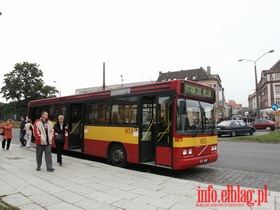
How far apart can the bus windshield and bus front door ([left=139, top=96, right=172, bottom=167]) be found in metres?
0.32

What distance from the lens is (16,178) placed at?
7.07m

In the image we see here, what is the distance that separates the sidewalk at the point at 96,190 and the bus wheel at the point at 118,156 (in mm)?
921

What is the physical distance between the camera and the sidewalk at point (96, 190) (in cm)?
499

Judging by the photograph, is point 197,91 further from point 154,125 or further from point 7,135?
point 7,135

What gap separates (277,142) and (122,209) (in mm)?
16859

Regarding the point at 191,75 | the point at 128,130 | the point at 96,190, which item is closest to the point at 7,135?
the point at 128,130

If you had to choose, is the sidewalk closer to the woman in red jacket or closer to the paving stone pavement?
the paving stone pavement

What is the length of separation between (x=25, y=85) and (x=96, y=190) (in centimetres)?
7622

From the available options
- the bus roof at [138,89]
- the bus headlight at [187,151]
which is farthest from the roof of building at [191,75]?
the bus headlight at [187,151]

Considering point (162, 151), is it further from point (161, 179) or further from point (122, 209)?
A: point (122, 209)

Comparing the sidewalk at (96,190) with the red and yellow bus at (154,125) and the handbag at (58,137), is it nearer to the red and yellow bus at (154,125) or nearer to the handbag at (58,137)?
the red and yellow bus at (154,125)

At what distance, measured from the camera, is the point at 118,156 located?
935 centimetres

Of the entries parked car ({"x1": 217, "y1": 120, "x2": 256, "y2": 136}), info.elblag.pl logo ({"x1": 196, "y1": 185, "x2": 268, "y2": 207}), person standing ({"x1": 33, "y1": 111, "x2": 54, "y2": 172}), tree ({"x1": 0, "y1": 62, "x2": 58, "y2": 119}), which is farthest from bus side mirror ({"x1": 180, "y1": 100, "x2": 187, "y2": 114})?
tree ({"x1": 0, "y1": 62, "x2": 58, "y2": 119})

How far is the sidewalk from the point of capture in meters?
4.99
